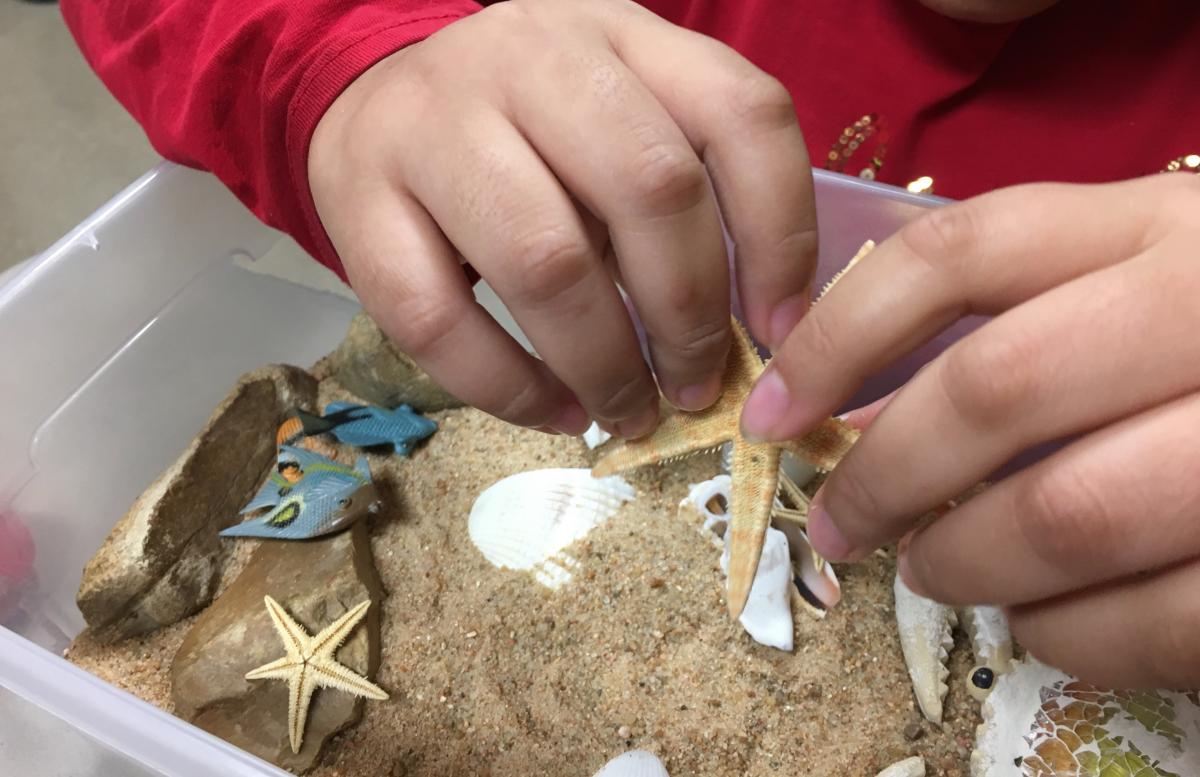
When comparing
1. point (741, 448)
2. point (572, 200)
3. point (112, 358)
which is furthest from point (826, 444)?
point (112, 358)

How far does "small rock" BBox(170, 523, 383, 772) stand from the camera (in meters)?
0.75

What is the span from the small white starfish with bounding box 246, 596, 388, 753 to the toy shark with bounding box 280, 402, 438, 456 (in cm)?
23

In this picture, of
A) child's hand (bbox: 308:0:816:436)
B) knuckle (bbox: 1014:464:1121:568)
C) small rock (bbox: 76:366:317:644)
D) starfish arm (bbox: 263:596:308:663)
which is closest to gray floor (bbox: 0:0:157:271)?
small rock (bbox: 76:366:317:644)

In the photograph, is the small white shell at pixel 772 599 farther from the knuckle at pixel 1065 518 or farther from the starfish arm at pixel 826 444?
the knuckle at pixel 1065 518

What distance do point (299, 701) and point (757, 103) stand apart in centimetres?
67

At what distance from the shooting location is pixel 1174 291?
0.33 meters

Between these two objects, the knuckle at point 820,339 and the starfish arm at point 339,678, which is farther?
the starfish arm at point 339,678

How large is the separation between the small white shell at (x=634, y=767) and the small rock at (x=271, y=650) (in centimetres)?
27

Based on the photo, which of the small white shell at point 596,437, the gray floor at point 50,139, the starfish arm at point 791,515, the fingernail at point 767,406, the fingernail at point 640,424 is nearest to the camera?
the fingernail at point 767,406

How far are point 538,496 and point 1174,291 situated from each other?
0.64 metres

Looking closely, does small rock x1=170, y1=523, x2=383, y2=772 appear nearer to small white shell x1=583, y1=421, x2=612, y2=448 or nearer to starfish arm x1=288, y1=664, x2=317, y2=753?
starfish arm x1=288, y1=664, x2=317, y2=753

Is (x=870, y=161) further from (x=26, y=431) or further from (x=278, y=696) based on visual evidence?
(x=26, y=431)

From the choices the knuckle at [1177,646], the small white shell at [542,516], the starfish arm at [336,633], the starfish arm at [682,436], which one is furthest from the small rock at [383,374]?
the knuckle at [1177,646]

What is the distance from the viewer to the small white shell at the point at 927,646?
0.70m
